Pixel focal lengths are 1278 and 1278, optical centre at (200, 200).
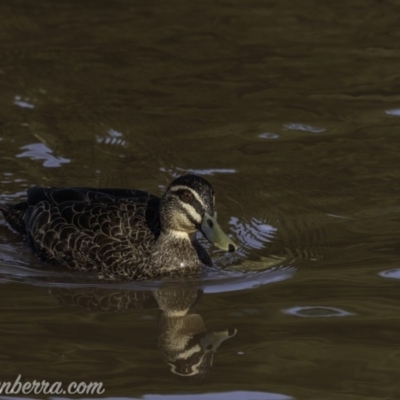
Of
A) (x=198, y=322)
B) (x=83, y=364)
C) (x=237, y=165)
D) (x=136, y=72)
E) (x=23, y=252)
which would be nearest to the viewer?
(x=83, y=364)

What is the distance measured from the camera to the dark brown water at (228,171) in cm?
945

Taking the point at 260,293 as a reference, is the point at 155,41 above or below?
above

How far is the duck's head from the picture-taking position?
36.5 ft

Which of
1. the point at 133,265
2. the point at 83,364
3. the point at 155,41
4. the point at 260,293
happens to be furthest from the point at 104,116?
the point at 83,364

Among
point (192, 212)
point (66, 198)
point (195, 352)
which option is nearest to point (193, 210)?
point (192, 212)

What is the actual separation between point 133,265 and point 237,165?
110 inches

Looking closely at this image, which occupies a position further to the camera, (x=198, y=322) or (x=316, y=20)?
(x=316, y=20)

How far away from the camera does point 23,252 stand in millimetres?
12422

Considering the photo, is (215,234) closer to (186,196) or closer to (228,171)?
(186,196)

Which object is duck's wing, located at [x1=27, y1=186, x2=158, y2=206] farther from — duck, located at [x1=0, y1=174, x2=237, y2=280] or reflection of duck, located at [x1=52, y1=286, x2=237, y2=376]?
reflection of duck, located at [x1=52, y1=286, x2=237, y2=376]

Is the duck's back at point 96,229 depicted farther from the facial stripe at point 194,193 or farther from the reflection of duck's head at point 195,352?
the reflection of duck's head at point 195,352

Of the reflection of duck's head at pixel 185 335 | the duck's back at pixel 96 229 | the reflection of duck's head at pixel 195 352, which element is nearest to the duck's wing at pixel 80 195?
the duck's back at pixel 96 229

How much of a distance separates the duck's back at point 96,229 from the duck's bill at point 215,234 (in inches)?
30.4

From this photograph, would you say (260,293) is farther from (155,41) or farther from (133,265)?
(155,41)
